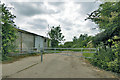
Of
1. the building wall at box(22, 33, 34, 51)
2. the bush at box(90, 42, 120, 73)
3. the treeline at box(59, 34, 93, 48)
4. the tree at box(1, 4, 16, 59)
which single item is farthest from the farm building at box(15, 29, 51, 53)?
the bush at box(90, 42, 120, 73)

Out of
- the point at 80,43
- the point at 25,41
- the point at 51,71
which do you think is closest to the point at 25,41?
the point at 25,41

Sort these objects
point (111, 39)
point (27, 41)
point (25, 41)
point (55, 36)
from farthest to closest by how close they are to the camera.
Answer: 1. point (55, 36)
2. point (27, 41)
3. point (25, 41)
4. point (111, 39)

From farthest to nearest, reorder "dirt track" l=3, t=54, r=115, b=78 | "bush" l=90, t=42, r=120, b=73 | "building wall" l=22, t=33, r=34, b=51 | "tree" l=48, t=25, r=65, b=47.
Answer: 1. "tree" l=48, t=25, r=65, b=47
2. "building wall" l=22, t=33, r=34, b=51
3. "bush" l=90, t=42, r=120, b=73
4. "dirt track" l=3, t=54, r=115, b=78

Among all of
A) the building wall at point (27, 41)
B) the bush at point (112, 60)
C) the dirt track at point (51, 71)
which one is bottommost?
the dirt track at point (51, 71)

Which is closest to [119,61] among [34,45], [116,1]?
[116,1]

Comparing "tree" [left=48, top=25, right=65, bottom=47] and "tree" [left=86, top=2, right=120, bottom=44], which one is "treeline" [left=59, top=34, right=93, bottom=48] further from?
"tree" [left=48, top=25, right=65, bottom=47]

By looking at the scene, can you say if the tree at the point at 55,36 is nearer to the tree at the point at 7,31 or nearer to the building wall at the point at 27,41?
the building wall at the point at 27,41

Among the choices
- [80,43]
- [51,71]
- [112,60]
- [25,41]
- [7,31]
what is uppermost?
[7,31]

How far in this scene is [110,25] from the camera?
15.8ft

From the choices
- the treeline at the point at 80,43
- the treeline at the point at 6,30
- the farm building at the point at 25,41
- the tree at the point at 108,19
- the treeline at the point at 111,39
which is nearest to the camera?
the treeline at the point at 111,39

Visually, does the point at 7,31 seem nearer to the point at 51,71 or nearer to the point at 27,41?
the point at 51,71

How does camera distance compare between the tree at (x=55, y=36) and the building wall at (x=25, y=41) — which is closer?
the building wall at (x=25, y=41)

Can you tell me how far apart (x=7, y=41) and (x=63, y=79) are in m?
6.03

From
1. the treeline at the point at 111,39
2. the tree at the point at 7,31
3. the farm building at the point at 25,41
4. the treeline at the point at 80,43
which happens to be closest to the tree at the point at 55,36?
the treeline at the point at 80,43
